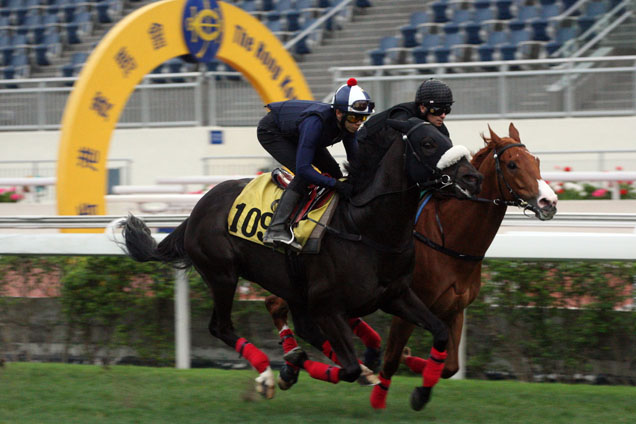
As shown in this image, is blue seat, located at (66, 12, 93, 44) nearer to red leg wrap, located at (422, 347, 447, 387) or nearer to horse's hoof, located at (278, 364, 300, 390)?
horse's hoof, located at (278, 364, 300, 390)

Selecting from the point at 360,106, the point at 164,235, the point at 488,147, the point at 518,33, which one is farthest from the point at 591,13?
the point at 360,106

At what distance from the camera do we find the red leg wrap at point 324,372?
164 inches

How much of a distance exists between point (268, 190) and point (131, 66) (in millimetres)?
3688

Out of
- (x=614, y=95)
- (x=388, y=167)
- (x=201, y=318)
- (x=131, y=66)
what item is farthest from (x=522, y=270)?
(x=614, y=95)

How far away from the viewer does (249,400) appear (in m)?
4.45

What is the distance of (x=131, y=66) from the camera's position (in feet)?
25.6

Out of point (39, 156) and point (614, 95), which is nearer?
point (614, 95)

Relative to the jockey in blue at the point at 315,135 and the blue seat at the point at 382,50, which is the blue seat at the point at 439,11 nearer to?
the blue seat at the point at 382,50

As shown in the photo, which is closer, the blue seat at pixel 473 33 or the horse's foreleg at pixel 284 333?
the horse's foreleg at pixel 284 333

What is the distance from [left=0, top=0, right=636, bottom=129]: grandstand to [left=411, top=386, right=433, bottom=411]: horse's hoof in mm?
6472

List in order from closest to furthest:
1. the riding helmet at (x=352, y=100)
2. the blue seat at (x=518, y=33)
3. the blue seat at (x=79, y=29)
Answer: the riding helmet at (x=352, y=100) → the blue seat at (x=518, y=33) → the blue seat at (x=79, y=29)

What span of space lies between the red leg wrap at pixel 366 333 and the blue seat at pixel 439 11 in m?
8.73

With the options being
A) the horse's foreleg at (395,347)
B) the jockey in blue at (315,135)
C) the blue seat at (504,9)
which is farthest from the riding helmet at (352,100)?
the blue seat at (504,9)

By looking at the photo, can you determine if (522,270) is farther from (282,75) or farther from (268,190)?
(282,75)
